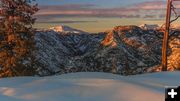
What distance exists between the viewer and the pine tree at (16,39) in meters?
44.1

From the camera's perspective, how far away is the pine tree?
44125 millimetres

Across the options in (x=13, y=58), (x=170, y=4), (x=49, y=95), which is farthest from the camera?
(x=13, y=58)

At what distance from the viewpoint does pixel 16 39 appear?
4462 centimetres

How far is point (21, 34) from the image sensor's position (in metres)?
45.8

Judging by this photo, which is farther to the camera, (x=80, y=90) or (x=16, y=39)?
(x=16, y=39)

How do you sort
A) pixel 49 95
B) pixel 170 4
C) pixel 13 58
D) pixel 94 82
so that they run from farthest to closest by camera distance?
pixel 13 58 < pixel 170 4 < pixel 94 82 < pixel 49 95

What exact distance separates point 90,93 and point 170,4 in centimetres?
2241

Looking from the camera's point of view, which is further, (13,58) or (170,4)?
(13,58)

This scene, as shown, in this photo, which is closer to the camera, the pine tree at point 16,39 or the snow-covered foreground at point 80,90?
the snow-covered foreground at point 80,90

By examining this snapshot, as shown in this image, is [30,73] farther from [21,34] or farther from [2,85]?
[2,85]

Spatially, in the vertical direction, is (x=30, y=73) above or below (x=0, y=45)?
below

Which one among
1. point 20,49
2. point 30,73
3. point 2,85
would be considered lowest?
point 30,73

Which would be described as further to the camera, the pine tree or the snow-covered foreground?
the pine tree

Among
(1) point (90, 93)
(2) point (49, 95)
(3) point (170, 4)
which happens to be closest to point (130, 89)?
(1) point (90, 93)
